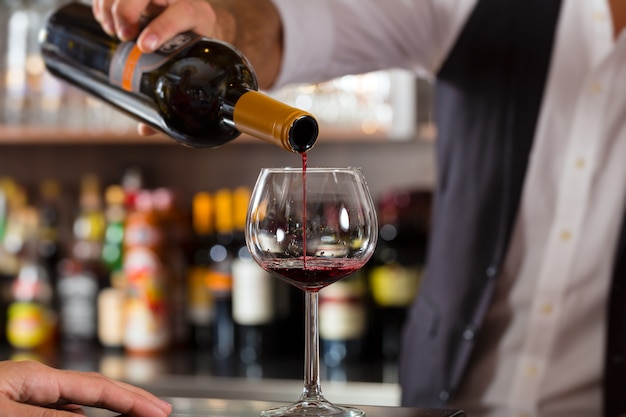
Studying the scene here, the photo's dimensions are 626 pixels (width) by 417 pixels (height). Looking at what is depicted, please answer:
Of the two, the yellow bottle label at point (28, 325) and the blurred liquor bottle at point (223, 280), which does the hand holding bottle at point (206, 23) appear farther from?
the yellow bottle label at point (28, 325)

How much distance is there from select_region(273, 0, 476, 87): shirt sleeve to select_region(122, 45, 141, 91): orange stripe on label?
0.93 ft

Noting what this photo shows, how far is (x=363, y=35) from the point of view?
4.69ft

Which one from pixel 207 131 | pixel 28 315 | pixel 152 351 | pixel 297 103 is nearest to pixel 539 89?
pixel 207 131

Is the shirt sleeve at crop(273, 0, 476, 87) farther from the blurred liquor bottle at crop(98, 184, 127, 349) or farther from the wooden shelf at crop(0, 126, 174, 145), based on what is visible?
the blurred liquor bottle at crop(98, 184, 127, 349)

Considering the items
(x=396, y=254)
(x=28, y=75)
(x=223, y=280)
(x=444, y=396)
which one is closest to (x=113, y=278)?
(x=223, y=280)

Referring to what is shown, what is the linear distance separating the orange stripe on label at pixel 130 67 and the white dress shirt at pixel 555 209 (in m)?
0.29

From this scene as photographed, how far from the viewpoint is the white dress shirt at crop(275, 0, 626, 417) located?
4.53 ft

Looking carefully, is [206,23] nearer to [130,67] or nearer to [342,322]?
[130,67]

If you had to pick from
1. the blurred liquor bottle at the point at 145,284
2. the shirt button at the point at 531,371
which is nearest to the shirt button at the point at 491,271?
the shirt button at the point at 531,371

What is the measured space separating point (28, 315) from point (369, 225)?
1.77 m

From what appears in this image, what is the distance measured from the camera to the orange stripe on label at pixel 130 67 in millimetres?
1070

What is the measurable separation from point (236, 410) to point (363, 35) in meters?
0.72

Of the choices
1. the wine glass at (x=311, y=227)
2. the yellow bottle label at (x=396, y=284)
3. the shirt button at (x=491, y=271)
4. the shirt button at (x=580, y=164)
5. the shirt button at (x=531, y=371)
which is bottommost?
the shirt button at (x=531, y=371)

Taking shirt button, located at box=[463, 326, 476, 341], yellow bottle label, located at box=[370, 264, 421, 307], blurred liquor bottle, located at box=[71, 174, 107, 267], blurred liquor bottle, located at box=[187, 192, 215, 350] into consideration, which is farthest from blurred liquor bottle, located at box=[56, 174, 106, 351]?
shirt button, located at box=[463, 326, 476, 341]
